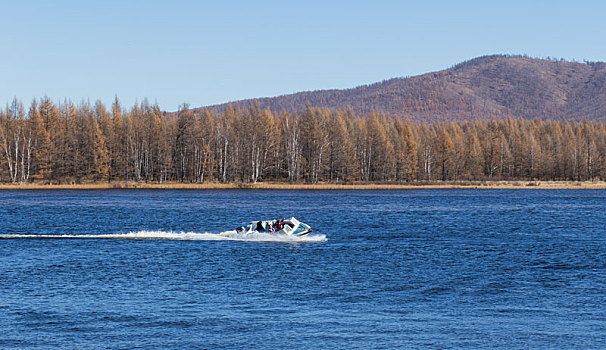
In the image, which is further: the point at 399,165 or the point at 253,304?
the point at 399,165

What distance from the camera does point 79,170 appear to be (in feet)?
422

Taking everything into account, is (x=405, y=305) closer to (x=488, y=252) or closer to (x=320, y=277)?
(x=320, y=277)

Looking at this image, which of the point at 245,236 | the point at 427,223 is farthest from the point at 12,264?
the point at 427,223

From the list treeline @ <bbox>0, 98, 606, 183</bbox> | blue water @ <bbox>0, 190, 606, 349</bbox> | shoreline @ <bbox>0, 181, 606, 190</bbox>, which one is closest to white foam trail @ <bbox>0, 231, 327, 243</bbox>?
blue water @ <bbox>0, 190, 606, 349</bbox>

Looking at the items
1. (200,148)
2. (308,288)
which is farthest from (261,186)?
(308,288)

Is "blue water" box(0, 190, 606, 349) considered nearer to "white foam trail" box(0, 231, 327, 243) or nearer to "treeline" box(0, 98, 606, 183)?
"white foam trail" box(0, 231, 327, 243)

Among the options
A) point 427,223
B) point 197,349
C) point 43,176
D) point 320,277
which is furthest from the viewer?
point 43,176

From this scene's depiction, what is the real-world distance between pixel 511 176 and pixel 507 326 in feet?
521

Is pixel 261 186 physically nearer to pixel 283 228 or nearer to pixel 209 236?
pixel 209 236

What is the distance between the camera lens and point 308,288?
1176 inches

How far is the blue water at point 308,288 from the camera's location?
2166 centimetres

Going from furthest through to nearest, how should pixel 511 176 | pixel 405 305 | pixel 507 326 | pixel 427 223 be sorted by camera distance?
1. pixel 511 176
2. pixel 427 223
3. pixel 405 305
4. pixel 507 326

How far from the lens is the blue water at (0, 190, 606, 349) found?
21656mm

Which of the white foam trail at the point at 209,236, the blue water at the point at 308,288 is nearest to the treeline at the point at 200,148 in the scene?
the blue water at the point at 308,288
